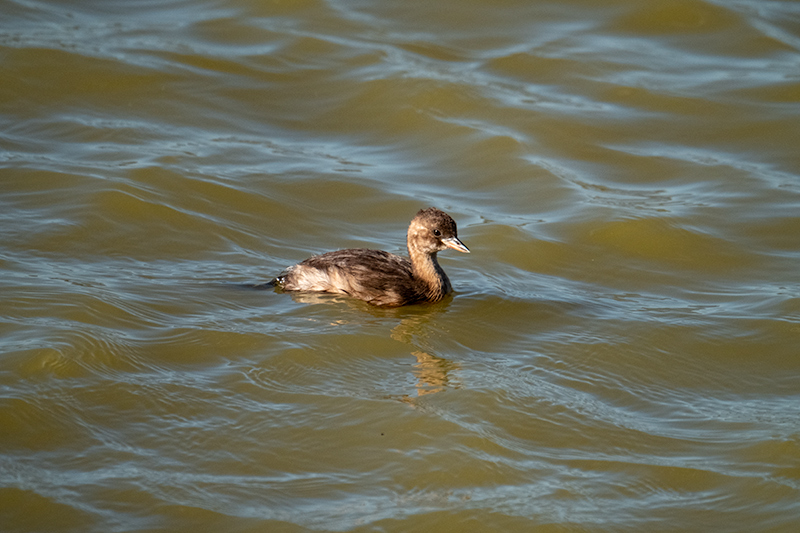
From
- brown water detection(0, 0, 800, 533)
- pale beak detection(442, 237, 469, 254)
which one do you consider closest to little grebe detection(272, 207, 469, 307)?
pale beak detection(442, 237, 469, 254)

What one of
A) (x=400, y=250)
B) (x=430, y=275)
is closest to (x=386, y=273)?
(x=430, y=275)

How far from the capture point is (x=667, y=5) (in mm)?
15523

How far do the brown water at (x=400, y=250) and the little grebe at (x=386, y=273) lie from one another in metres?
0.18

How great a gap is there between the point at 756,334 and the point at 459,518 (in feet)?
11.6

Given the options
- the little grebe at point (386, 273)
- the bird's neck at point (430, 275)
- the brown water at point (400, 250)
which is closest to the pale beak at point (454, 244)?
the little grebe at point (386, 273)

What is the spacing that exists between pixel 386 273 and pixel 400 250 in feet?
3.97

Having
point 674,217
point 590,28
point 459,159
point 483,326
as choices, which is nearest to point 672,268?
point 674,217

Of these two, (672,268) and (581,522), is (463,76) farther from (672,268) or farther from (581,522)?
(581,522)

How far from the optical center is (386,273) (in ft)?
26.9

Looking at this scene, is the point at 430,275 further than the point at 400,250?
No

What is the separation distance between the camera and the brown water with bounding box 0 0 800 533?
18.6 ft

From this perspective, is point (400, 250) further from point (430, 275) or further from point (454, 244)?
point (454, 244)

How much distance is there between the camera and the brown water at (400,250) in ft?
18.6

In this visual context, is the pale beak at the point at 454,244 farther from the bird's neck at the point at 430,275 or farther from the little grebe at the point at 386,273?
the bird's neck at the point at 430,275
